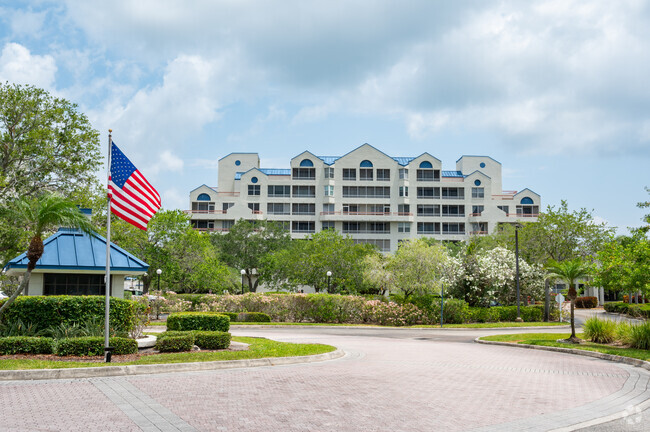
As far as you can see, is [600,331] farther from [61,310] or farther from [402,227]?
[402,227]

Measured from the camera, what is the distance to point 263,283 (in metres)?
73.9

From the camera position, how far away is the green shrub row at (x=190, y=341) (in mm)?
16031

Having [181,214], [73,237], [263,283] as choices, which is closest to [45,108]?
[73,237]

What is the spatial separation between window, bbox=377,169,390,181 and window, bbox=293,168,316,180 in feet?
31.4

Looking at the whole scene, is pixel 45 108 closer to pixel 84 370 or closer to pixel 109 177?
pixel 109 177

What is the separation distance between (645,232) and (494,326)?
1491 cm

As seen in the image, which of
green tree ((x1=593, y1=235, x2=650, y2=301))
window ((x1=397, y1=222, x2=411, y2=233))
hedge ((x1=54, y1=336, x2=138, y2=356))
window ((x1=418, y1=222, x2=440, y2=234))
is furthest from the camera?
window ((x1=418, y1=222, x2=440, y2=234))

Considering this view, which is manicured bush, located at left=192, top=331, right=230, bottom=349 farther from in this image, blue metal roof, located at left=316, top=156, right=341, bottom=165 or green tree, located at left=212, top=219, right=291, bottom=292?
blue metal roof, located at left=316, top=156, right=341, bottom=165

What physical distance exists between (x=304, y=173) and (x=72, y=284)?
63562mm

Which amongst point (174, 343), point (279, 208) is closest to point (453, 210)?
point (279, 208)

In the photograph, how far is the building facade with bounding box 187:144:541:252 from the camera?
79.9 m

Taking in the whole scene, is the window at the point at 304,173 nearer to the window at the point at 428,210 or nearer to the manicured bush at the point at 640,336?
the window at the point at 428,210

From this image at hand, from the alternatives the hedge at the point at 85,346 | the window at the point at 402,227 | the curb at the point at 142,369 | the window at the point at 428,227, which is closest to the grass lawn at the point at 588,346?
the curb at the point at 142,369

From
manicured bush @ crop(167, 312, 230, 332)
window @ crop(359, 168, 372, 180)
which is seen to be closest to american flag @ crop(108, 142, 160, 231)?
manicured bush @ crop(167, 312, 230, 332)
